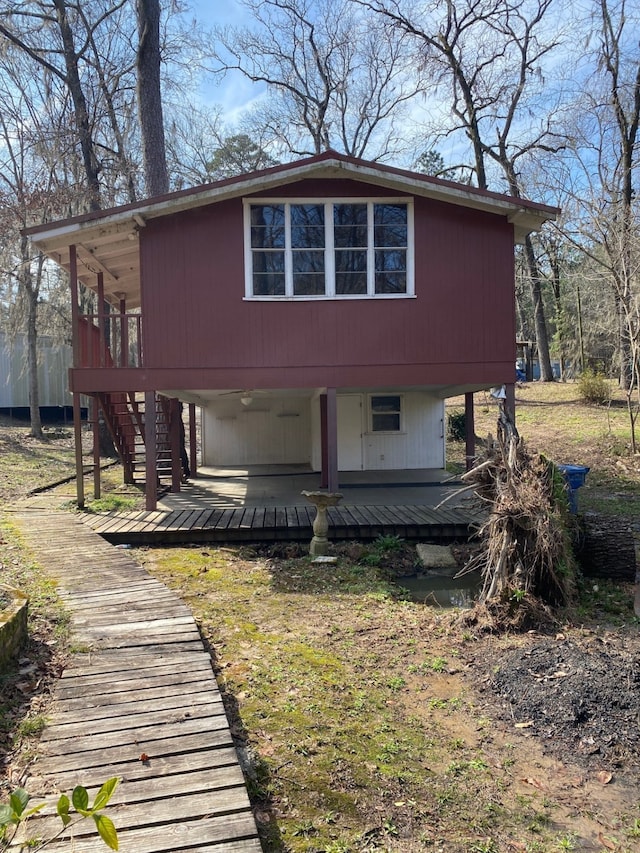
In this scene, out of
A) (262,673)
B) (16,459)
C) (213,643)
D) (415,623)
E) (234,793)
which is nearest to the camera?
(234,793)

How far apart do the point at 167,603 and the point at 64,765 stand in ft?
7.64

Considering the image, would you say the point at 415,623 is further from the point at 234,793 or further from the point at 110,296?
the point at 110,296

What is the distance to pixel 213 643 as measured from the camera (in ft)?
16.3

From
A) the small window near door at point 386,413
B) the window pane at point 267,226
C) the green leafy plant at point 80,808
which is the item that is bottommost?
the green leafy plant at point 80,808

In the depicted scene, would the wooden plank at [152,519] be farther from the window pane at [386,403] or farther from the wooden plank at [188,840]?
the wooden plank at [188,840]

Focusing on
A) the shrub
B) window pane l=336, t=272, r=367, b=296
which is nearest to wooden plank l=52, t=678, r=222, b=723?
window pane l=336, t=272, r=367, b=296

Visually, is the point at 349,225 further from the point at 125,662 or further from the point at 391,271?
the point at 125,662

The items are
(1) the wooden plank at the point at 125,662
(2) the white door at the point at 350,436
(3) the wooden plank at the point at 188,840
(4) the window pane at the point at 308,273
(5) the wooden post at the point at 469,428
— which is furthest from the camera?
(2) the white door at the point at 350,436

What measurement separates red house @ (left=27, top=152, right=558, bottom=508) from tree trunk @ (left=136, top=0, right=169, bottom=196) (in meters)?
5.26

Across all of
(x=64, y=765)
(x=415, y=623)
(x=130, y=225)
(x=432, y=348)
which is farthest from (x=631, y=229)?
(x=64, y=765)

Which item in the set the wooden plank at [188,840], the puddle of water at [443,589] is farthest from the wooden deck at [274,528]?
the wooden plank at [188,840]

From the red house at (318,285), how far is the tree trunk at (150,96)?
526 centimetres

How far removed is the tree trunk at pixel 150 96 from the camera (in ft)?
46.1

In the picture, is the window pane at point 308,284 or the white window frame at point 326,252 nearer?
the white window frame at point 326,252
